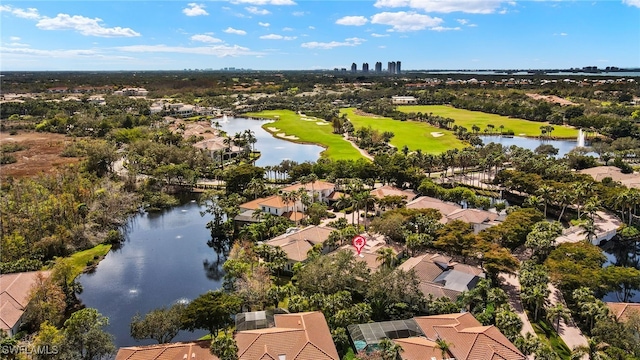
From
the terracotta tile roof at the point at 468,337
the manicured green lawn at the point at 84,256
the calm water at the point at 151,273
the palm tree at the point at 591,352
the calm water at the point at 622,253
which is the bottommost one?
the calm water at the point at 622,253

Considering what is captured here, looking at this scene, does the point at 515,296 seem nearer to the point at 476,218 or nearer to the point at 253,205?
the point at 476,218

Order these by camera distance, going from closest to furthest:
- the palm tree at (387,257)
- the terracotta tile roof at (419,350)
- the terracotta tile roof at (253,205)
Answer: the terracotta tile roof at (419,350) → the palm tree at (387,257) → the terracotta tile roof at (253,205)

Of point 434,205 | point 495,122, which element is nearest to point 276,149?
point 434,205

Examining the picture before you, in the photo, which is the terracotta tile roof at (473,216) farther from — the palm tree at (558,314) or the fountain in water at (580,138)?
the fountain in water at (580,138)

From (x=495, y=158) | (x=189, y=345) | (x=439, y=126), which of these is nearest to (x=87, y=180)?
(x=189, y=345)

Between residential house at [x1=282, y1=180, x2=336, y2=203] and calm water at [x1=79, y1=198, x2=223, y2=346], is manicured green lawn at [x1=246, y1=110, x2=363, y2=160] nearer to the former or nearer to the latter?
residential house at [x1=282, y1=180, x2=336, y2=203]

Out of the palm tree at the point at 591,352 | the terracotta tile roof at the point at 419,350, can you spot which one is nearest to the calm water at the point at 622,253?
the palm tree at the point at 591,352

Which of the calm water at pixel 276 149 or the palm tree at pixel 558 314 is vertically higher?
the calm water at pixel 276 149
